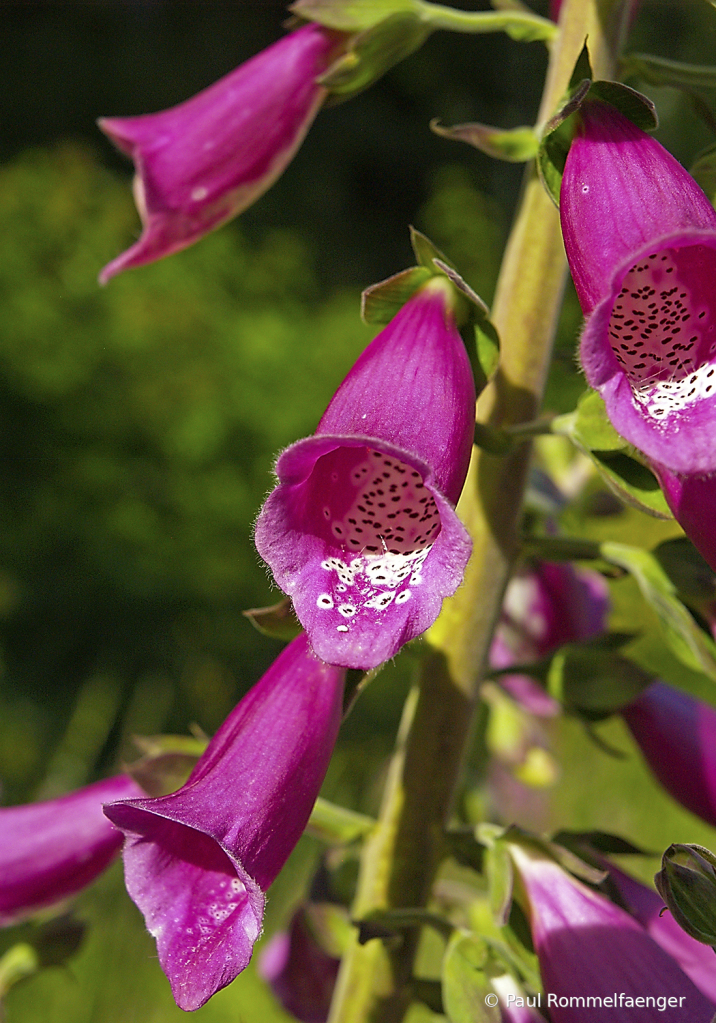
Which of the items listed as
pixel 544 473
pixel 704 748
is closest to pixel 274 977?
pixel 704 748

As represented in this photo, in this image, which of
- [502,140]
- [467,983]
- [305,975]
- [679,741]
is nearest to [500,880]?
[467,983]

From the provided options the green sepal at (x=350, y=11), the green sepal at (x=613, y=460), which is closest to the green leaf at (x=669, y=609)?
the green sepal at (x=613, y=460)

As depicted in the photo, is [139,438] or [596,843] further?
[139,438]

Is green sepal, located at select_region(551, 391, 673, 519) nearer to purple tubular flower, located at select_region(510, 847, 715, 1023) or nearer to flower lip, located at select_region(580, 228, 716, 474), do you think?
flower lip, located at select_region(580, 228, 716, 474)

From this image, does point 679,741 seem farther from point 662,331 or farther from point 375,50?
point 375,50

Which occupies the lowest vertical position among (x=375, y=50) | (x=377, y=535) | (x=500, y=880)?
(x=500, y=880)

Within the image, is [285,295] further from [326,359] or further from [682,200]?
[682,200]

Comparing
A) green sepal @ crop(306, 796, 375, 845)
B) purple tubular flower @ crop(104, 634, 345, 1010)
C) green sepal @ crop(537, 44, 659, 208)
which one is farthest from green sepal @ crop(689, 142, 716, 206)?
green sepal @ crop(306, 796, 375, 845)
